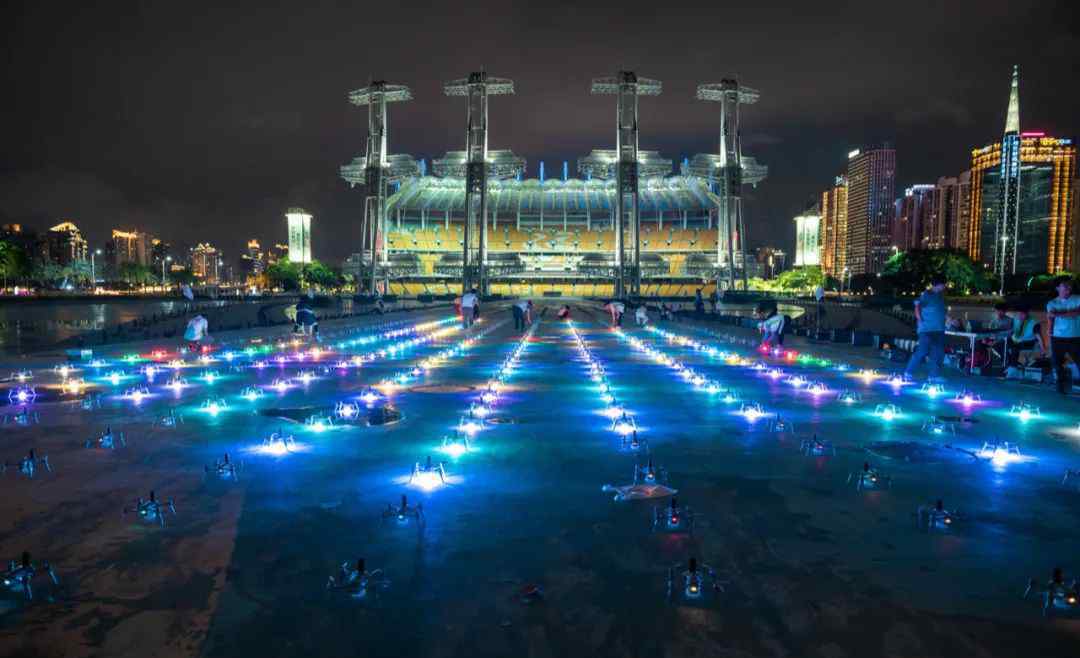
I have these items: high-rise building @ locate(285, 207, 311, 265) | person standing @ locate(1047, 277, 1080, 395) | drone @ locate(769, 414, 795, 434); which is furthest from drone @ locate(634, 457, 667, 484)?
high-rise building @ locate(285, 207, 311, 265)

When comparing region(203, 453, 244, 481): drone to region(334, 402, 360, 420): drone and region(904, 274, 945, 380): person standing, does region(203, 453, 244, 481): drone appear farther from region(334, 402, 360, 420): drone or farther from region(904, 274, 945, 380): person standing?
A: region(904, 274, 945, 380): person standing

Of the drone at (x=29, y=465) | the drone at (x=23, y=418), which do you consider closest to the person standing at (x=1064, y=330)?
the drone at (x=29, y=465)

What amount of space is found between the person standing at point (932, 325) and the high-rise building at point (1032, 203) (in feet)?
596

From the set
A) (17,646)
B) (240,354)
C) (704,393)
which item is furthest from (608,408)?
(240,354)

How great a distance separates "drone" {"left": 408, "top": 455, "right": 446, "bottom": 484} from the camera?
7.32 m

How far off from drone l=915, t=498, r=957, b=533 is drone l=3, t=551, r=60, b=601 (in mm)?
6521

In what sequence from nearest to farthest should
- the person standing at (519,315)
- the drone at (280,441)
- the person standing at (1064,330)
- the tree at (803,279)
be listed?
the drone at (280,441), the person standing at (1064,330), the person standing at (519,315), the tree at (803,279)

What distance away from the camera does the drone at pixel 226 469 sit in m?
7.42

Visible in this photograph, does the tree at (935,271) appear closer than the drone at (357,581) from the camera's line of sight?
No

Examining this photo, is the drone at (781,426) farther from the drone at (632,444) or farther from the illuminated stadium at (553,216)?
the illuminated stadium at (553,216)

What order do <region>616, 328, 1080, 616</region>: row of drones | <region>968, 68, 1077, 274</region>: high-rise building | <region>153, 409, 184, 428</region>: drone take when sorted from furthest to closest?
1. <region>968, 68, 1077, 274</region>: high-rise building
2. <region>153, 409, 184, 428</region>: drone
3. <region>616, 328, 1080, 616</region>: row of drones

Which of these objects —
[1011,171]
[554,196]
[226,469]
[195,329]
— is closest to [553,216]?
[554,196]

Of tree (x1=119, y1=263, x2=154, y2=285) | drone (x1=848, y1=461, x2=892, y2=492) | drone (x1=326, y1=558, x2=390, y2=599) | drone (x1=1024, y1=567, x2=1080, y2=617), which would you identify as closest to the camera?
drone (x1=1024, y1=567, x2=1080, y2=617)

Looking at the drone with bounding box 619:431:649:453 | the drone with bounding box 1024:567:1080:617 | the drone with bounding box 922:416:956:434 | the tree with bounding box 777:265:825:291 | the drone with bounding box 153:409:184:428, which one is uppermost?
the tree with bounding box 777:265:825:291
